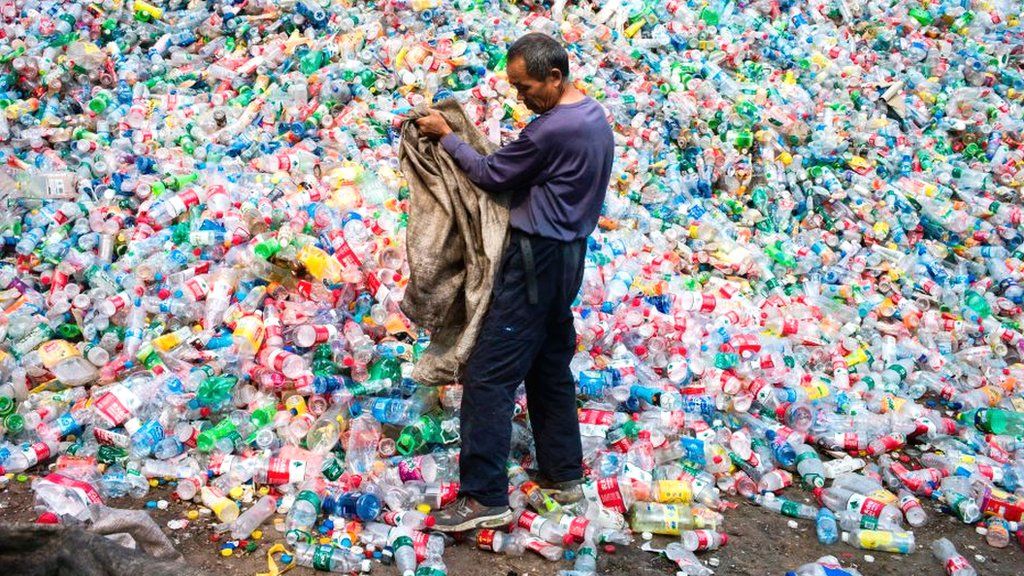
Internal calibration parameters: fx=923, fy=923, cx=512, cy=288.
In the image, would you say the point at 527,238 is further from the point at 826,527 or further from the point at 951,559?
the point at 951,559

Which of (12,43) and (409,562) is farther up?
(12,43)

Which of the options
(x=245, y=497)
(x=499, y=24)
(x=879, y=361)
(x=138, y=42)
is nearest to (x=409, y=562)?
(x=245, y=497)

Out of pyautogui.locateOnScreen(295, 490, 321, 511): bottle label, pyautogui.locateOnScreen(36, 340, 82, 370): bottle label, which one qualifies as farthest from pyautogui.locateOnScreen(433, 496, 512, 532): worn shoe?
pyautogui.locateOnScreen(36, 340, 82, 370): bottle label

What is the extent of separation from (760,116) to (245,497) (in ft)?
16.2

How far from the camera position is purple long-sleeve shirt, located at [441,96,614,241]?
332cm

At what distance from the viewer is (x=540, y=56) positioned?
329cm

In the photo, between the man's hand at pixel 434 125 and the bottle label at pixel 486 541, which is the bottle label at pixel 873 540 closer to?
the bottle label at pixel 486 541

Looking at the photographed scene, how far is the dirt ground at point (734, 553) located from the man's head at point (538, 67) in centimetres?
178

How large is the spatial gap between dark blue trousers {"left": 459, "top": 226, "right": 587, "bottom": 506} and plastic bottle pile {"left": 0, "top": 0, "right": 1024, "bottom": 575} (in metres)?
0.30

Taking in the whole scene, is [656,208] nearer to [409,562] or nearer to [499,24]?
[499,24]

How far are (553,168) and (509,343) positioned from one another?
671 millimetres

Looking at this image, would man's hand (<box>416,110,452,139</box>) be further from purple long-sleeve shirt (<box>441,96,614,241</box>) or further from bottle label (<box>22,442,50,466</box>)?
bottle label (<box>22,442,50,466</box>)

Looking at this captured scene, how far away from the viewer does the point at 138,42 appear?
22.5ft

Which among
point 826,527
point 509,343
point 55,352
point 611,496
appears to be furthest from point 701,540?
point 55,352
